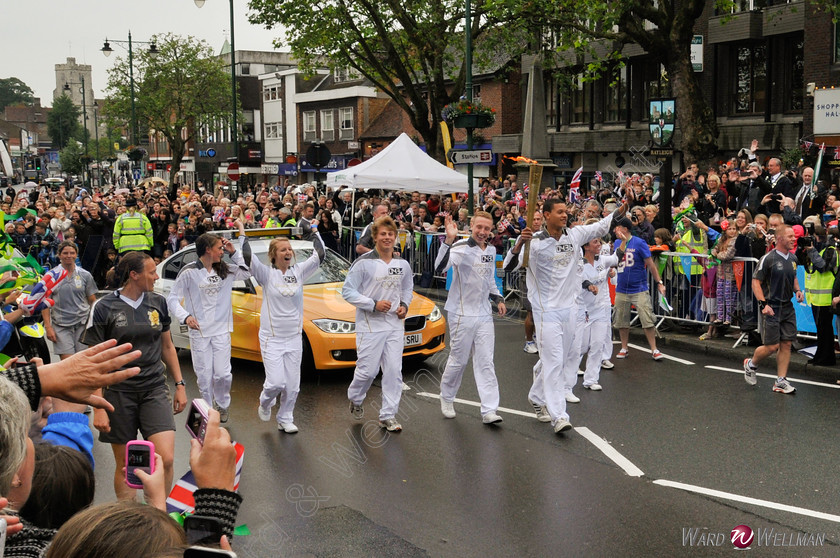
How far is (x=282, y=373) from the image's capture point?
28.0ft

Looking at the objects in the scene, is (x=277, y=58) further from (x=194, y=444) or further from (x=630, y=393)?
(x=194, y=444)

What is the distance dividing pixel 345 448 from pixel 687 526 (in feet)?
10.3

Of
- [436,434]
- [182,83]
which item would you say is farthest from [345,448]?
[182,83]

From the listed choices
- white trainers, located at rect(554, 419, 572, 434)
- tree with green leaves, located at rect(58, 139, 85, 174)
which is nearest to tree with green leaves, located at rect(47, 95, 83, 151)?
tree with green leaves, located at rect(58, 139, 85, 174)

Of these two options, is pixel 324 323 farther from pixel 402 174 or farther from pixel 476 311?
pixel 402 174

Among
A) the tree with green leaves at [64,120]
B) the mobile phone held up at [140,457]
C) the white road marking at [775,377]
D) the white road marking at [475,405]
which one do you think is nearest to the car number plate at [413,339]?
the white road marking at [475,405]

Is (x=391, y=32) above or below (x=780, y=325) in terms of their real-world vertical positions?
above

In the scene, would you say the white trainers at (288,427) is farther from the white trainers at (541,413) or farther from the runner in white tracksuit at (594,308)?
the runner in white tracksuit at (594,308)

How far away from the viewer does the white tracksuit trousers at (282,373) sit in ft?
28.0

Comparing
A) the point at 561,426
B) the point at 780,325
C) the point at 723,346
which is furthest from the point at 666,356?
the point at 561,426

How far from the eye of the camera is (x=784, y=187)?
14789 mm

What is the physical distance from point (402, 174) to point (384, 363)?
35.9 ft

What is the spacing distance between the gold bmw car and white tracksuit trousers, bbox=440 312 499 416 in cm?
201

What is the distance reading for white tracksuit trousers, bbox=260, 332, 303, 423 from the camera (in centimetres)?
855
